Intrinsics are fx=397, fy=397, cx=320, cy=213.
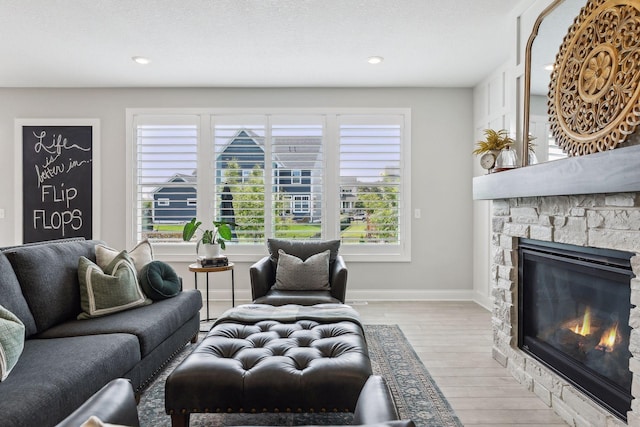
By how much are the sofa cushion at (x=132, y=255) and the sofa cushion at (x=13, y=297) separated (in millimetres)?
570

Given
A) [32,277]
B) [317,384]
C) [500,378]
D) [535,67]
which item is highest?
[535,67]

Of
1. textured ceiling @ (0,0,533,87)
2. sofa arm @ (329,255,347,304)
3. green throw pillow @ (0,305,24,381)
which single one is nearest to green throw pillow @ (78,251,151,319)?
green throw pillow @ (0,305,24,381)

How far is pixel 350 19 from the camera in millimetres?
3094

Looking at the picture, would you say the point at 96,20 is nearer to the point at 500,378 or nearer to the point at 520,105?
the point at 520,105

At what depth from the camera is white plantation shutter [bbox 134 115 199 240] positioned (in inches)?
190

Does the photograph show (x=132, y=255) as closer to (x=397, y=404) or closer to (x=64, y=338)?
(x=64, y=338)

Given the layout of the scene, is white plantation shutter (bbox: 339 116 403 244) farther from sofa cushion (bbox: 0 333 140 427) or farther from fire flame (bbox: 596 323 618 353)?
sofa cushion (bbox: 0 333 140 427)

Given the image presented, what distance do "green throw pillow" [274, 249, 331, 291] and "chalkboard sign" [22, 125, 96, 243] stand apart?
9.03ft

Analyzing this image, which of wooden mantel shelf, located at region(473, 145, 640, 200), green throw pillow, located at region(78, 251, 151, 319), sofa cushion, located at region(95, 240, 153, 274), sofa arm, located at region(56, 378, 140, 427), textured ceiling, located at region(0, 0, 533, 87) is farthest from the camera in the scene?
textured ceiling, located at region(0, 0, 533, 87)

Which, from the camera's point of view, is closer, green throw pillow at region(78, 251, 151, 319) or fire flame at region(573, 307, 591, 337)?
fire flame at region(573, 307, 591, 337)

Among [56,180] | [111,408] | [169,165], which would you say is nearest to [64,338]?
[111,408]

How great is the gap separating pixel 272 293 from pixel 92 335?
1.49 m

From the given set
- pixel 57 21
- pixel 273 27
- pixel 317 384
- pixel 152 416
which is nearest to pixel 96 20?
pixel 57 21

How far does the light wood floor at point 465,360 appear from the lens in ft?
7.11
